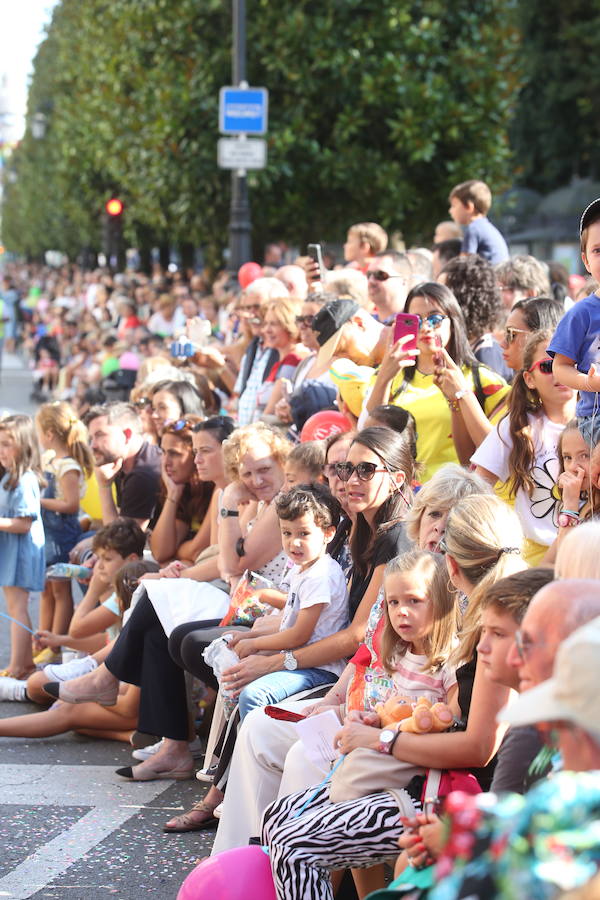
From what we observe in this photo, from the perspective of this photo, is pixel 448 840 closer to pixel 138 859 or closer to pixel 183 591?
pixel 138 859

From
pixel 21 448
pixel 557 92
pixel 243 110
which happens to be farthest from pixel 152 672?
pixel 557 92

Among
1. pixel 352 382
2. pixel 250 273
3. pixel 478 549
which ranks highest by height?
pixel 250 273

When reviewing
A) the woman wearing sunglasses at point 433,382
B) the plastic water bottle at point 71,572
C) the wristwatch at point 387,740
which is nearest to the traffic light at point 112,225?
the plastic water bottle at point 71,572

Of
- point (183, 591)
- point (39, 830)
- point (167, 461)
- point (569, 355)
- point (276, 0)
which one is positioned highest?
point (276, 0)

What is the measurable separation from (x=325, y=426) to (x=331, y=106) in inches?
374

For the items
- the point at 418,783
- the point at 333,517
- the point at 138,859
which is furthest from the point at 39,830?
the point at 418,783

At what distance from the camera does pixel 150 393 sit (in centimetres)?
843

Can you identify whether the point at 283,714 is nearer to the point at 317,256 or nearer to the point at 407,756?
the point at 407,756

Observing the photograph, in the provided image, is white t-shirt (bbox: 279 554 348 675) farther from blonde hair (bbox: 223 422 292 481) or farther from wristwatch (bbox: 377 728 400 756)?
wristwatch (bbox: 377 728 400 756)

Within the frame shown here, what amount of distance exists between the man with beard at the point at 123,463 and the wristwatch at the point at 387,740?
160 inches

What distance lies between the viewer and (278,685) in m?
4.99

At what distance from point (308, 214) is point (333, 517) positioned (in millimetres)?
11476

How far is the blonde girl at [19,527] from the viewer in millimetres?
7730

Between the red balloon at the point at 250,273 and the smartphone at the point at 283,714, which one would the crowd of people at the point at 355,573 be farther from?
the red balloon at the point at 250,273
